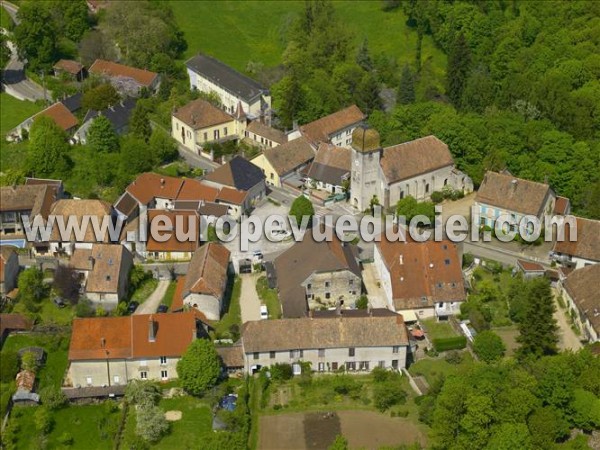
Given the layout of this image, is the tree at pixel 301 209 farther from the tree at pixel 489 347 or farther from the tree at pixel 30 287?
the tree at pixel 30 287

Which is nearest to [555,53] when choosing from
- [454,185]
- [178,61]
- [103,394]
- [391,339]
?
[454,185]

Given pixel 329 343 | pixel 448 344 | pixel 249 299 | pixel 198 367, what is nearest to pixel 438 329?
pixel 448 344

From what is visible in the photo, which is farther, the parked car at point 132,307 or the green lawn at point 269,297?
the parked car at point 132,307

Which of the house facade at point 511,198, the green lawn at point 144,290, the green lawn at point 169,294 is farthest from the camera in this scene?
the house facade at point 511,198

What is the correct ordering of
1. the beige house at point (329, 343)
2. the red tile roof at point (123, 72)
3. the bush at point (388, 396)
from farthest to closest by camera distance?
the red tile roof at point (123, 72) → the beige house at point (329, 343) → the bush at point (388, 396)

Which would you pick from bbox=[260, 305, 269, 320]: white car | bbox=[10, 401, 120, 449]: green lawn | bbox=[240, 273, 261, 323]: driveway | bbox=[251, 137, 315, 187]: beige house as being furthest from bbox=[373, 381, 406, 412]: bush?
bbox=[251, 137, 315, 187]: beige house

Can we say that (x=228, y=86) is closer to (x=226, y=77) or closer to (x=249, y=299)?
(x=226, y=77)

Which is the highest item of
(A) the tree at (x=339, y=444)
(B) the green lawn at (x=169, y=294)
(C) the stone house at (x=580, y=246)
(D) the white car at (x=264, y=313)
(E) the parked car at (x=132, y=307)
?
(C) the stone house at (x=580, y=246)

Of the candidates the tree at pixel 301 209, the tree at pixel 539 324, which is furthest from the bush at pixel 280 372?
the tree at pixel 301 209
